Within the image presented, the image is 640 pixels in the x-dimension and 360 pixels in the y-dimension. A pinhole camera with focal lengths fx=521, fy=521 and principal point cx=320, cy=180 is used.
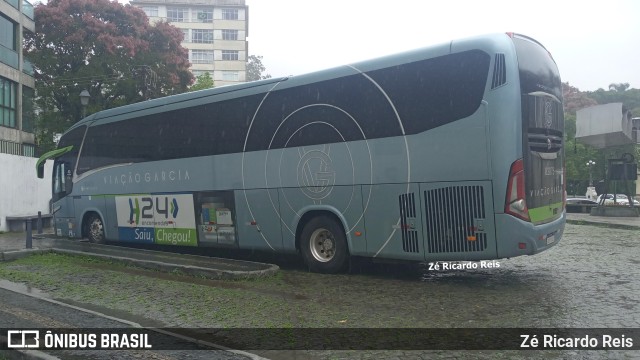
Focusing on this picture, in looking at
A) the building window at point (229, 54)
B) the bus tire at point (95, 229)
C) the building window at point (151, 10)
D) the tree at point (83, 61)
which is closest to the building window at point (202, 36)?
the building window at point (229, 54)

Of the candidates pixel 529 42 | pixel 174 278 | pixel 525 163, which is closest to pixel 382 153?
pixel 525 163

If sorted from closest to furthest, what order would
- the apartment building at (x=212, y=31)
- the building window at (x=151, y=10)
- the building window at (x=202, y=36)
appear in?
1. the apartment building at (x=212, y=31)
2. the building window at (x=202, y=36)
3. the building window at (x=151, y=10)

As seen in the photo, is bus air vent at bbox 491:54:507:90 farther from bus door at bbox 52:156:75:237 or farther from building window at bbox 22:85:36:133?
building window at bbox 22:85:36:133

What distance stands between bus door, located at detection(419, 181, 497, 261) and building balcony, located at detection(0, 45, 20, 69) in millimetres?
27970

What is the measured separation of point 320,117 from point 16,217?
16892 millimetres

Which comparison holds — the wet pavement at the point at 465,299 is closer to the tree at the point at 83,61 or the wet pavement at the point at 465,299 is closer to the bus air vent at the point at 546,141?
the bus air vent at the point at 546,141

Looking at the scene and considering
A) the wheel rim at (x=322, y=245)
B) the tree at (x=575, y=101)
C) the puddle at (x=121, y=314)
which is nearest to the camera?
the puddle at (x=121, y=314)

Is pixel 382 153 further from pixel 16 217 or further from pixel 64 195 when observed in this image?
pixel 16 217

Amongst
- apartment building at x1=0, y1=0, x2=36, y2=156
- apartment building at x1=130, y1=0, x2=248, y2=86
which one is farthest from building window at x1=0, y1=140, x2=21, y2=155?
apartment building at x1=130, y1=0, x2=248, y2=86

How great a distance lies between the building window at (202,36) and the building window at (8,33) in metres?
48.4

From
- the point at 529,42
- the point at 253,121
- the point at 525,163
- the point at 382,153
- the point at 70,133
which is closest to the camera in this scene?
the point at 525,163

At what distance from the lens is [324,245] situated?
32.4 ft

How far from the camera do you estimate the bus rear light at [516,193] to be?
7.58 meters

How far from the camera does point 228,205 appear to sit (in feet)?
37.1
